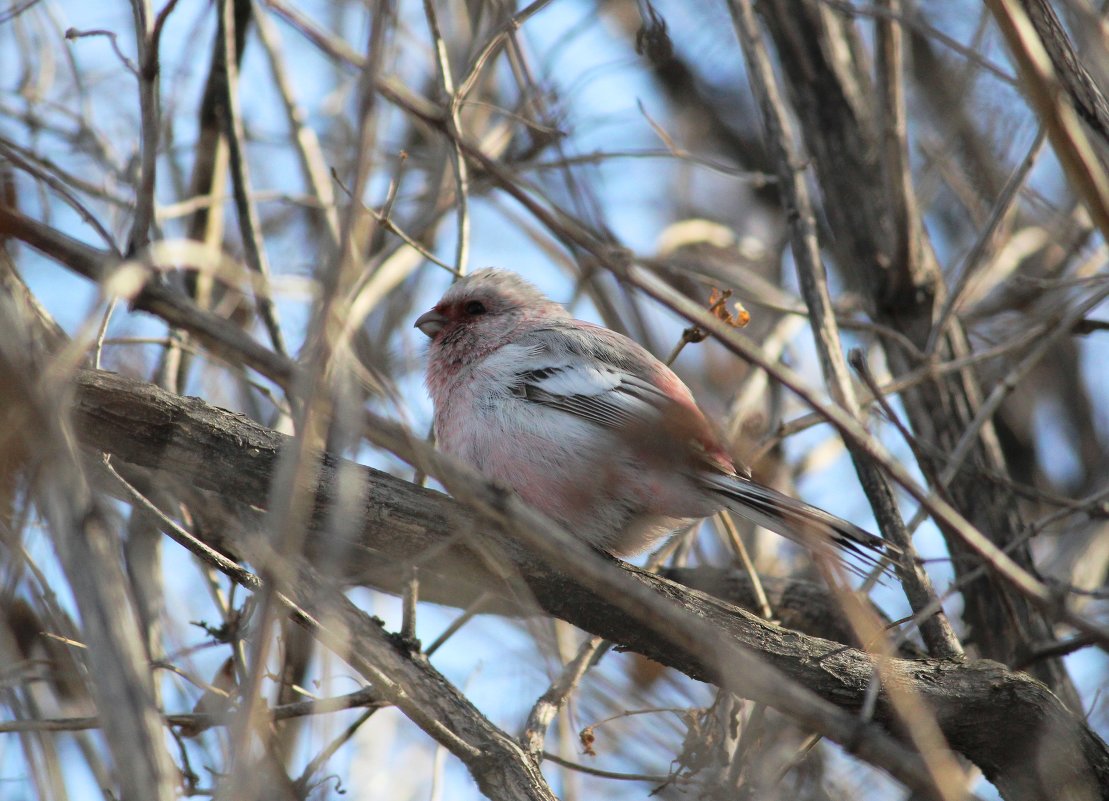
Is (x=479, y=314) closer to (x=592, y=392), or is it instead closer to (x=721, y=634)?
(x=592, y=392)

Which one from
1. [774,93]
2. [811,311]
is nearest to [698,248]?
[774,93]

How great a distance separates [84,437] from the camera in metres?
2.94

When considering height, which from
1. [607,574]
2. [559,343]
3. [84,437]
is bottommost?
[607,574]

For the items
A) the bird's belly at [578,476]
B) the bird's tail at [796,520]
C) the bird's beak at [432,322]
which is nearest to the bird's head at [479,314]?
the bird's beak at [432,322]

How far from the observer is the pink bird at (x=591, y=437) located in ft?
11.7

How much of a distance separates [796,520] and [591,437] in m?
Result: 0.84

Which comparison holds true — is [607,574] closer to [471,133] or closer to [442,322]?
[442,322]

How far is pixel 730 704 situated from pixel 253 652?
2268 millimetres

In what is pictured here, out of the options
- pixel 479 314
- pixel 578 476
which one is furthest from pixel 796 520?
pixel 479 314

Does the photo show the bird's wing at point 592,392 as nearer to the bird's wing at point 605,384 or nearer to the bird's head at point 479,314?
the bird's wing at point 605,384

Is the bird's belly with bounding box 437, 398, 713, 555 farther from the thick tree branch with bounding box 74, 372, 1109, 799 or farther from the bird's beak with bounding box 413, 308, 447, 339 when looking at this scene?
the bird's beak with bounding box 413, 308, 447, 339

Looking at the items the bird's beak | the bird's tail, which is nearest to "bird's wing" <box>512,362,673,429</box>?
the bird's tail

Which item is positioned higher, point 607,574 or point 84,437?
point 84,437

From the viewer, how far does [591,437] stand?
12.7 ft
